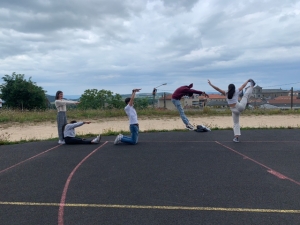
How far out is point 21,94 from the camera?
33625mm

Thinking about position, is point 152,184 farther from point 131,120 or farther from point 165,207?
point 131,120

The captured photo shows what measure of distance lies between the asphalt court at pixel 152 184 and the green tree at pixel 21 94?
25.9 metres

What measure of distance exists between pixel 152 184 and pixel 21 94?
31339mm

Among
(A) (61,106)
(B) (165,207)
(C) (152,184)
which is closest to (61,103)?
(A) (61,106)

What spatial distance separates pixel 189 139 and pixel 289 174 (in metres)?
4.84

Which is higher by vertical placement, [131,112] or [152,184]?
[131,112]

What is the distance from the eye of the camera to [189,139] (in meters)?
10.9

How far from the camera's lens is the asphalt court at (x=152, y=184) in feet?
14.7

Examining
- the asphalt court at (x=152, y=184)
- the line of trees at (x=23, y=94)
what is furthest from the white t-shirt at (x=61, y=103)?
the line of trees at (x=23, y=94)

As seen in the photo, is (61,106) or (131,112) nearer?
(131,112)

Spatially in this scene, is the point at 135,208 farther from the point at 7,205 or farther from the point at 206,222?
the point at 7,205

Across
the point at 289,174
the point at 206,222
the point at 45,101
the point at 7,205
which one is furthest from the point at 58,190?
the point at 45,101

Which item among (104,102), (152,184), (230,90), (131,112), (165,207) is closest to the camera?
(165,207)

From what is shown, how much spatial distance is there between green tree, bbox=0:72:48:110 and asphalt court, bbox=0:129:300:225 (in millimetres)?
25870
